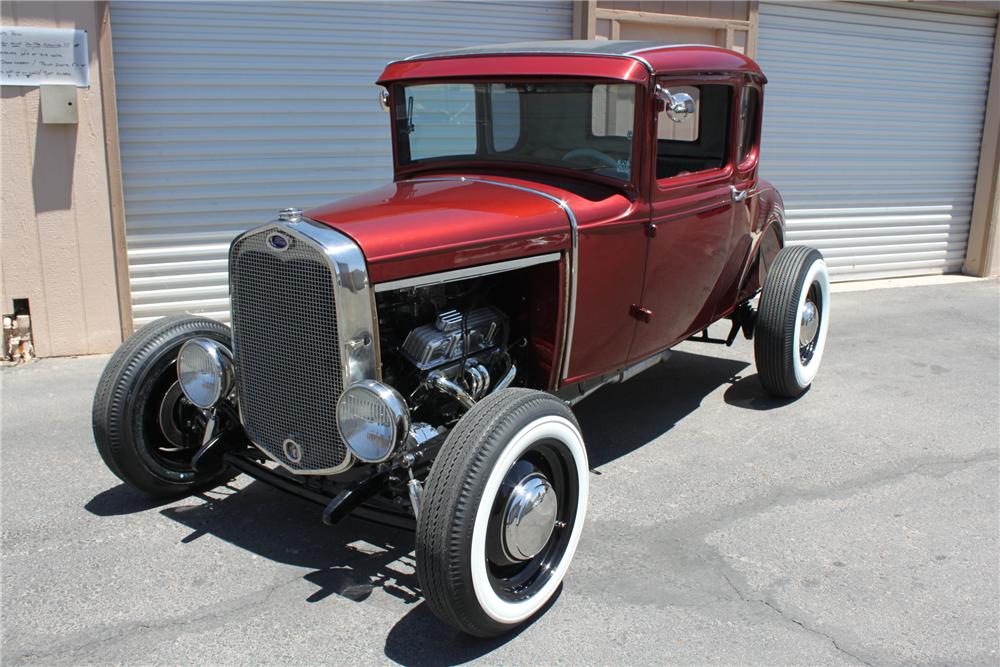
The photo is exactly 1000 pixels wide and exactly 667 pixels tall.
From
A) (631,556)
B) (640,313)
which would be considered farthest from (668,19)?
(631,556)

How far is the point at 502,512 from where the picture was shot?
9.19 ft

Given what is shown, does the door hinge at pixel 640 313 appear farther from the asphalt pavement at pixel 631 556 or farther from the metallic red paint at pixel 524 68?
the metallic red paint at pixel 524 68

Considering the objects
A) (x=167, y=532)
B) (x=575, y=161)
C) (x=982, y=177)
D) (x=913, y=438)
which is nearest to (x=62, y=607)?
(x=167, y=532)

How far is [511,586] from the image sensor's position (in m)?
2.90

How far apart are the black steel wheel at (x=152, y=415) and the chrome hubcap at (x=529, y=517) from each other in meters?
1.36

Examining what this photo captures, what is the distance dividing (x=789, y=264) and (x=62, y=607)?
13.1ft

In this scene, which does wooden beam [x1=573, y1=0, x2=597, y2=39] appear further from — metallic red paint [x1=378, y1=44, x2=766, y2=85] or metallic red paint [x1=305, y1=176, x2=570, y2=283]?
metallic red paint [x1=305, y1=176, x2=570, y2=283]

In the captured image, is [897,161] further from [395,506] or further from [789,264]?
[395,506]

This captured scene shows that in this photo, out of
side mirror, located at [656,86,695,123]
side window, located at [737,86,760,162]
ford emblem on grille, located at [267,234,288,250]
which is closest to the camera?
ford emblem on grille, located at [267,234,288,250]

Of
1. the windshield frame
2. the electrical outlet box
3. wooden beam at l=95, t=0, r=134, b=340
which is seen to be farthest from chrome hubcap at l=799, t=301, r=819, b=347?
the electrical outlet box

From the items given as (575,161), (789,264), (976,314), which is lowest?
(976,314)

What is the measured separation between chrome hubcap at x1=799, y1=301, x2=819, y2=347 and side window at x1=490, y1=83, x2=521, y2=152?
212 centimetres

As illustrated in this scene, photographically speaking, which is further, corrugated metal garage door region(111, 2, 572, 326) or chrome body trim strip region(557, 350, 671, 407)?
corrugated metal garage door region(111, 2, 572, 326)

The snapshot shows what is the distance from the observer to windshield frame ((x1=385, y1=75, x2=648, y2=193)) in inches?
148
